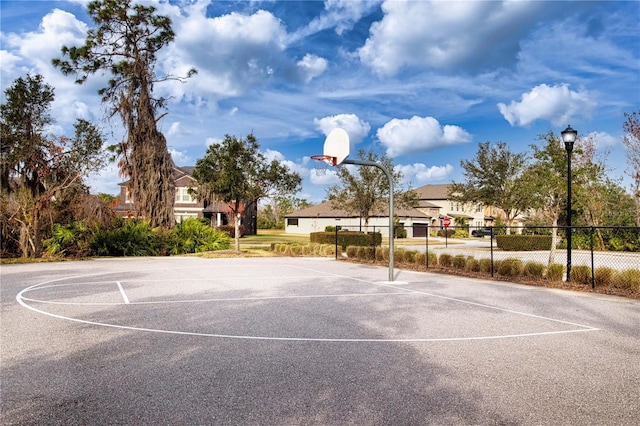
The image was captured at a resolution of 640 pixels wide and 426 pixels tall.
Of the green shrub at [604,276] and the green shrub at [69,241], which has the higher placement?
the green shrub at [69,241]

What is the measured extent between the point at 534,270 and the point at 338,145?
6870 millimetres

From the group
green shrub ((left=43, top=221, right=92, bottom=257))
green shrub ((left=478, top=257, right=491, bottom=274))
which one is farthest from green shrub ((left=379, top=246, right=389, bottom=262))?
green shrub ((left=43, top=221, right=92, bottom=257))

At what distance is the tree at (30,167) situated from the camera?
766 inches

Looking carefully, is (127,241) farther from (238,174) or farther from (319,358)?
(319,358)

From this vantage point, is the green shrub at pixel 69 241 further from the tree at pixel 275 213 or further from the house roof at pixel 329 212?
the tree at pixel 275 213

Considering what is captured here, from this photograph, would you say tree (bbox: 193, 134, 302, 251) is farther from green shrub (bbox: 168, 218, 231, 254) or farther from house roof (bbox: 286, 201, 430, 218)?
house roof (bbox: 286, 201, 430, 218)

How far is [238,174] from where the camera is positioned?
2427 centimetres

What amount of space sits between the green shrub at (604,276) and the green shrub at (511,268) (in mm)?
2162

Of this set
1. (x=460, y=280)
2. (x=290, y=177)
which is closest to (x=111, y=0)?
(x=290, y=177)

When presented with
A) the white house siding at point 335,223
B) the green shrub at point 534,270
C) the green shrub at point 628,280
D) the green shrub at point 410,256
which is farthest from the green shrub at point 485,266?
the white house siding at point 335,223

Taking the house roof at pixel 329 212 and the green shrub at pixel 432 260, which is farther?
the house roof at pixel 329 212

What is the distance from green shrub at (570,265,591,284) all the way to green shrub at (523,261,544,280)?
996 mm

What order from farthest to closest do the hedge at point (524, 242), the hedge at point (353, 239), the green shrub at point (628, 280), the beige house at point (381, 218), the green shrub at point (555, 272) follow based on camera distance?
the beige house at point (381, 218) < the hedge at point (353, 239) < the hedge at point (524, 242) < the green shrub at point (555, 272) < the green shrub at point (628, 280)

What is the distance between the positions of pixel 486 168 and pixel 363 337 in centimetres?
3197
